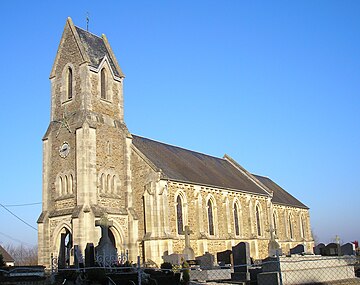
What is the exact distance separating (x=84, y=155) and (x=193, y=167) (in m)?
12.1

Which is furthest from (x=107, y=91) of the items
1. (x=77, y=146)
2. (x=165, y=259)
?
(x=165, y=259)

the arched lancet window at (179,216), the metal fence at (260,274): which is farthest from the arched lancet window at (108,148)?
the metal fence at (260,274)

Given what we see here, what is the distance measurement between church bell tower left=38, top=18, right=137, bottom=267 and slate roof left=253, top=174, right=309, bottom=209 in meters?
22.8

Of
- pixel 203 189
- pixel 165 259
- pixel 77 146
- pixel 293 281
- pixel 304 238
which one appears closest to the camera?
pixel 293 281

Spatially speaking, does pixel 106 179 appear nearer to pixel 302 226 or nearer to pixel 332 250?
pixel 332 250

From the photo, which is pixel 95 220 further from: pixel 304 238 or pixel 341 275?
pixel 304 238

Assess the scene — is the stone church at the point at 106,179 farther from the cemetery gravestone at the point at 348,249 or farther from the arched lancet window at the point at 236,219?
the cemetery gravestone at the point at 348,249

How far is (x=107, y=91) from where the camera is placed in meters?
31.2

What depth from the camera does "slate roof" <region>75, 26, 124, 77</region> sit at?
101 ft

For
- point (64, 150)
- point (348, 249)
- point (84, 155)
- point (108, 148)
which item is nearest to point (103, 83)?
point (108, 148)

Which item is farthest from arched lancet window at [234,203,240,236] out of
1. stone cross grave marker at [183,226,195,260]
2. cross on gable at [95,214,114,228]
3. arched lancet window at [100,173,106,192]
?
cross on gable at [95,214,114,228]

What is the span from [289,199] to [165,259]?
30.8 m

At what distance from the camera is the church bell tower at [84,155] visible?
27203 millimetres

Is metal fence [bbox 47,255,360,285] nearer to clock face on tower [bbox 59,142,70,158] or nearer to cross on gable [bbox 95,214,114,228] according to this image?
cross on gable [bbox 95,214,114,228]
